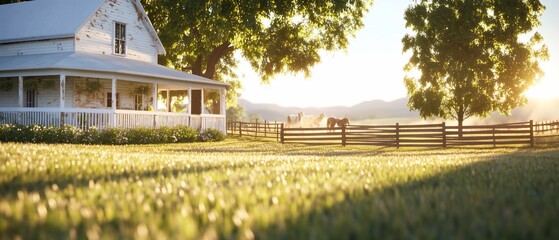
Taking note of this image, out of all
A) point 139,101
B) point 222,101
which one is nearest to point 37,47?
point 139,101

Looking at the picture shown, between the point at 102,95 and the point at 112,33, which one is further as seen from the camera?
the point at 112,33

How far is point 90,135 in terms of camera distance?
23266mm

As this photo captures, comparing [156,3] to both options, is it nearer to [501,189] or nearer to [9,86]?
[9,86]

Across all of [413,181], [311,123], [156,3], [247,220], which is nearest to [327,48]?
[156,3]

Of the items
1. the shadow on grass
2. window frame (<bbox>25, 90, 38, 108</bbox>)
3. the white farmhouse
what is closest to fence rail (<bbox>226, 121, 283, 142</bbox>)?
the white farmhouse

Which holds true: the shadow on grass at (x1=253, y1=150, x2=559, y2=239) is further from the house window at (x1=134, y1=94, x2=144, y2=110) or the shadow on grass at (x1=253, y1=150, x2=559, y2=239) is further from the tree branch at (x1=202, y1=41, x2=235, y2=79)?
the tree branch at (x1=202, y1=41, x2=235, y2=79)

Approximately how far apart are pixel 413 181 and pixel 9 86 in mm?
28845

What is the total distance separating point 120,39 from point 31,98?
6.66m

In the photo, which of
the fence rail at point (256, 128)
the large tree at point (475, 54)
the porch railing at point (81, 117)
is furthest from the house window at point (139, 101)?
the large tree at point (475, 54)

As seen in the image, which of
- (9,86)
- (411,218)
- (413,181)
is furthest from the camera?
(9,86)

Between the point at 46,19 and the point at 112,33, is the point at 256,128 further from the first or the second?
the point at 46,19

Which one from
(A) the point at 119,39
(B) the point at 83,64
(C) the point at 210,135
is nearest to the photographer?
(B) the point at 83,64

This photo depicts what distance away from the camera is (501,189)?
429 centimetres

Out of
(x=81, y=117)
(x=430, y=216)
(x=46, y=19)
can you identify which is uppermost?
(x=46, y=19)
